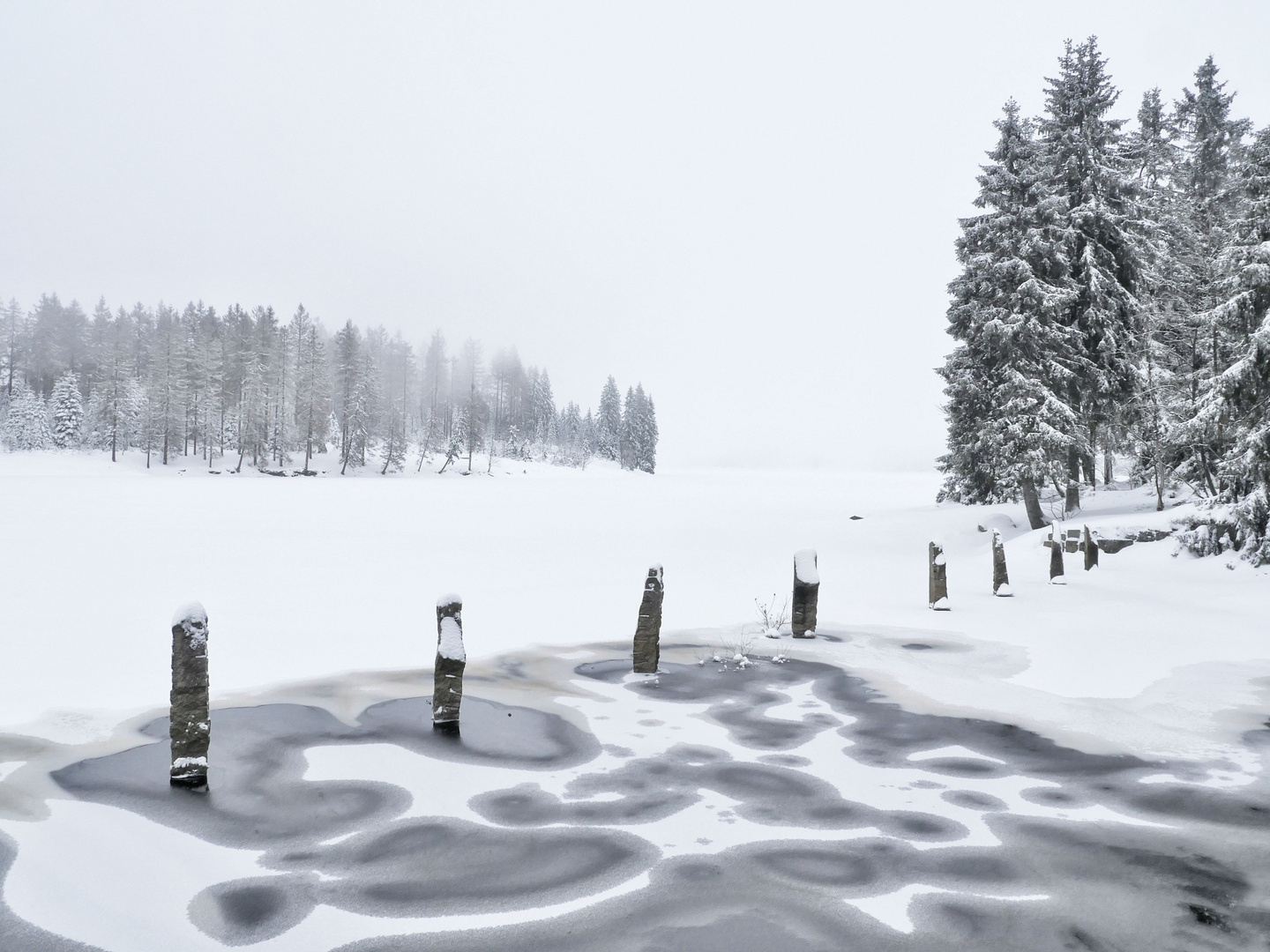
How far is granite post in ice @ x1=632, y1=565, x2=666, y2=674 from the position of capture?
369 inches

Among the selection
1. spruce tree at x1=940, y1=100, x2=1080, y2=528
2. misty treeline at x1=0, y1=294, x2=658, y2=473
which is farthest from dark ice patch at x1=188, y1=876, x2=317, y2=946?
misty treeline at x1=0, y1=294, x2=658, y2=473

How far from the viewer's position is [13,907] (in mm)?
4102

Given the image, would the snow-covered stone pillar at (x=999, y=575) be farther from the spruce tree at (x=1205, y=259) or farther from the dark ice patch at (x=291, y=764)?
the dark ice patch at (x=291, y=764)

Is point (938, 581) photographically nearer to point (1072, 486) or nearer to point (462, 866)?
point (462, 866)

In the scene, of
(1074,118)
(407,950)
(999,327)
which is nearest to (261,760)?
(407,950)

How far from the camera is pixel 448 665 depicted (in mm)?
7312

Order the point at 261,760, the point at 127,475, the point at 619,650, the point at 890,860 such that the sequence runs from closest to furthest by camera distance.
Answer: the point at 890,860, the point at 261,760, the point at 619,650, the point at 127,475

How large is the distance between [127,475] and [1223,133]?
72.0m

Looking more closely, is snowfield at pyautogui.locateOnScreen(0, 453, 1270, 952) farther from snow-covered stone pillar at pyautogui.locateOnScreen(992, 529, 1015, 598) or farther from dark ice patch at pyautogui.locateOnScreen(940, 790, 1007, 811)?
snow-covered stone pillar at pyautogui.locateOnScreen(992, 529, 1015, 598)

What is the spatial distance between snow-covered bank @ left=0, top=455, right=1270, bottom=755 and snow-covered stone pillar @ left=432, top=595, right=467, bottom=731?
114 inches

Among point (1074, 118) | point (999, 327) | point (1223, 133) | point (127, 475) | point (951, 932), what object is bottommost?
point (951, 932)

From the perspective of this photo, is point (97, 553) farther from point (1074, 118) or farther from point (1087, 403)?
point (1074, 118)

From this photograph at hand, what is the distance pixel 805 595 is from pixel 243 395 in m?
73.8

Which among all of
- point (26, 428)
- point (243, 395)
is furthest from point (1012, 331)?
point (26, 428)
